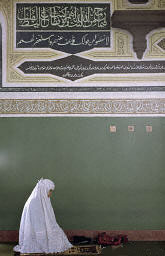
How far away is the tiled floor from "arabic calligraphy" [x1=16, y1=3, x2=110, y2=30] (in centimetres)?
277

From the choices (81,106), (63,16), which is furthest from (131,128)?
(63,16)

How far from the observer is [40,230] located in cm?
373

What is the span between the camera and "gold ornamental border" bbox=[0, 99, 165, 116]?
441cm

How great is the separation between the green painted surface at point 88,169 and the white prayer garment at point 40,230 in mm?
445

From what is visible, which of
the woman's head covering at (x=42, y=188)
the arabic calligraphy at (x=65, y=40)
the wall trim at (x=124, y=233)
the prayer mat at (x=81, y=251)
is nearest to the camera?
the prayer mat at (x=81, y=251)

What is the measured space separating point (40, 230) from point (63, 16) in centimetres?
274

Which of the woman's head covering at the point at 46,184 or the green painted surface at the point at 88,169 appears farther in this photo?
the green painted surface at the point at 88,169

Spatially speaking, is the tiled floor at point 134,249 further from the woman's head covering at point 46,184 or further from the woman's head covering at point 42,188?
the woman's head covering at point 46,184

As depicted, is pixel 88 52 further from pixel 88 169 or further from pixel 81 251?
pixel 81 251

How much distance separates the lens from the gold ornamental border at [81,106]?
4.41 meters

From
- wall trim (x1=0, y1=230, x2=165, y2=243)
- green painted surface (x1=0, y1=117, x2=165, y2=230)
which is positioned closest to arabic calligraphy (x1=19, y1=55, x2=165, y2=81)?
green painted surface (x1=0, y1=117, x2=165, y2=230)

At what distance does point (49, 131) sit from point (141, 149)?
1.20 metres

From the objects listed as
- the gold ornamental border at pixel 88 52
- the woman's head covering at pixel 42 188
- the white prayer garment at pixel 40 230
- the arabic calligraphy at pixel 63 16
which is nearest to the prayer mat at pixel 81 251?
the white prayer garment at pixel 40 230

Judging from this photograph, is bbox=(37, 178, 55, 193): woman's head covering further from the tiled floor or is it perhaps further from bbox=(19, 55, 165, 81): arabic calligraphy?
bbox=(19, 55, 165, 81): arabic calligraphy
